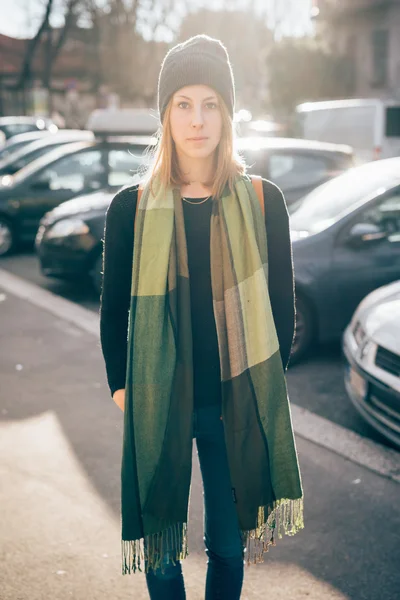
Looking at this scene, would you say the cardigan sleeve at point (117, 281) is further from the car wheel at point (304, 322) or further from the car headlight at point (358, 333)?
the car wheel at point (304, 322)

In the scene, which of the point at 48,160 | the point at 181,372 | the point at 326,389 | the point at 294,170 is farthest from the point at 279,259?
the point at 48,160

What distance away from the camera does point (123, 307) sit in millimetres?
2307

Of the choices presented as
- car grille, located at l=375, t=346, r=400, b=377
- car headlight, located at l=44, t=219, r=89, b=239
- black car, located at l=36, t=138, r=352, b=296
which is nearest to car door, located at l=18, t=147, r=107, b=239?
black car, located at l=36, t=138, r=352, b=296

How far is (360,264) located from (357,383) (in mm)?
1557

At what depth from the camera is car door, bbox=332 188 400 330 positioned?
18.8ft

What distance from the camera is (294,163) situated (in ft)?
27.3

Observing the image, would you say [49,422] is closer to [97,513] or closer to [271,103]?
[97,513]

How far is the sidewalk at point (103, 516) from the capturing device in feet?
9.98

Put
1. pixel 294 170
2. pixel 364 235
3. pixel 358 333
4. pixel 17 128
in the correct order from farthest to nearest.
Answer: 1. pixel 17 128
2. pixel 294 170
3. pixel 364 235
4. pixel 358 333

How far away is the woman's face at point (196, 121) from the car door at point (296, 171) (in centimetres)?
604

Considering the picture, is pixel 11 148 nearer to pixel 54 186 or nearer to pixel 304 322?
pixel 54 186

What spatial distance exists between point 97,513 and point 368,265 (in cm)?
298

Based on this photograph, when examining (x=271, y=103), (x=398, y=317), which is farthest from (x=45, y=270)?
(x=271, y=103)

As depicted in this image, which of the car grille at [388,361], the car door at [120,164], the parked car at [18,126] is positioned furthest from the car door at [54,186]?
the parked car at [18,126]
